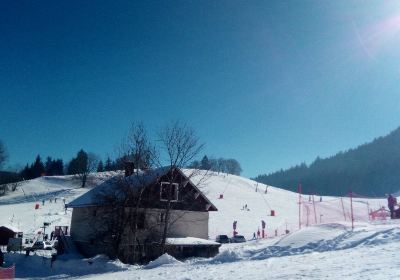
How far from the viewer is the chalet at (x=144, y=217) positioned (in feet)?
108

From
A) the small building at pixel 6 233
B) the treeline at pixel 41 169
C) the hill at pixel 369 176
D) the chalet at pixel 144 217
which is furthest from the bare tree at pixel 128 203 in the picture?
the hill at pixel 369 176

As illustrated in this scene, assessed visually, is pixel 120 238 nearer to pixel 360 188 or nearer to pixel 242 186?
pixel 242 186

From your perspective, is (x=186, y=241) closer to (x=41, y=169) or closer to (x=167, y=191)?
(x=167, y=191)

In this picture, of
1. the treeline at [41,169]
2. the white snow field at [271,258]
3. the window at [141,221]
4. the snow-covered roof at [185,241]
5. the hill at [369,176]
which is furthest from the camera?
the hill at [369,176]

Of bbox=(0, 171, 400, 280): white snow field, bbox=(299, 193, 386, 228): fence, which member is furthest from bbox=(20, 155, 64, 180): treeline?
bbox=(299, 193, 386, 228): fence

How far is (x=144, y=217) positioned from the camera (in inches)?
1353

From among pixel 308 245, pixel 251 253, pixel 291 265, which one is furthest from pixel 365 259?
pixel 251 253

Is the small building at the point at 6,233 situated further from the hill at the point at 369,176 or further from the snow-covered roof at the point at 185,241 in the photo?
the hill at the point at 369,176

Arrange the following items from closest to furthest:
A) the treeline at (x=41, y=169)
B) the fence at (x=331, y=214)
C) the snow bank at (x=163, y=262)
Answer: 1. the snow bank at (x=163, y=262)
2. the fence at (x=331, y=214)
3. the treeline at (x=41, y=169)

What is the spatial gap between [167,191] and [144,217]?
10.7 ft

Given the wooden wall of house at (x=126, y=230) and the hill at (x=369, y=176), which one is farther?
the hill at (x=369, y=176)

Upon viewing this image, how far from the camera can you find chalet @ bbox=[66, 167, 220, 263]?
3291 cm

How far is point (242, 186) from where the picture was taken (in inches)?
4628

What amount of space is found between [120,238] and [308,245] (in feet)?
52.7
